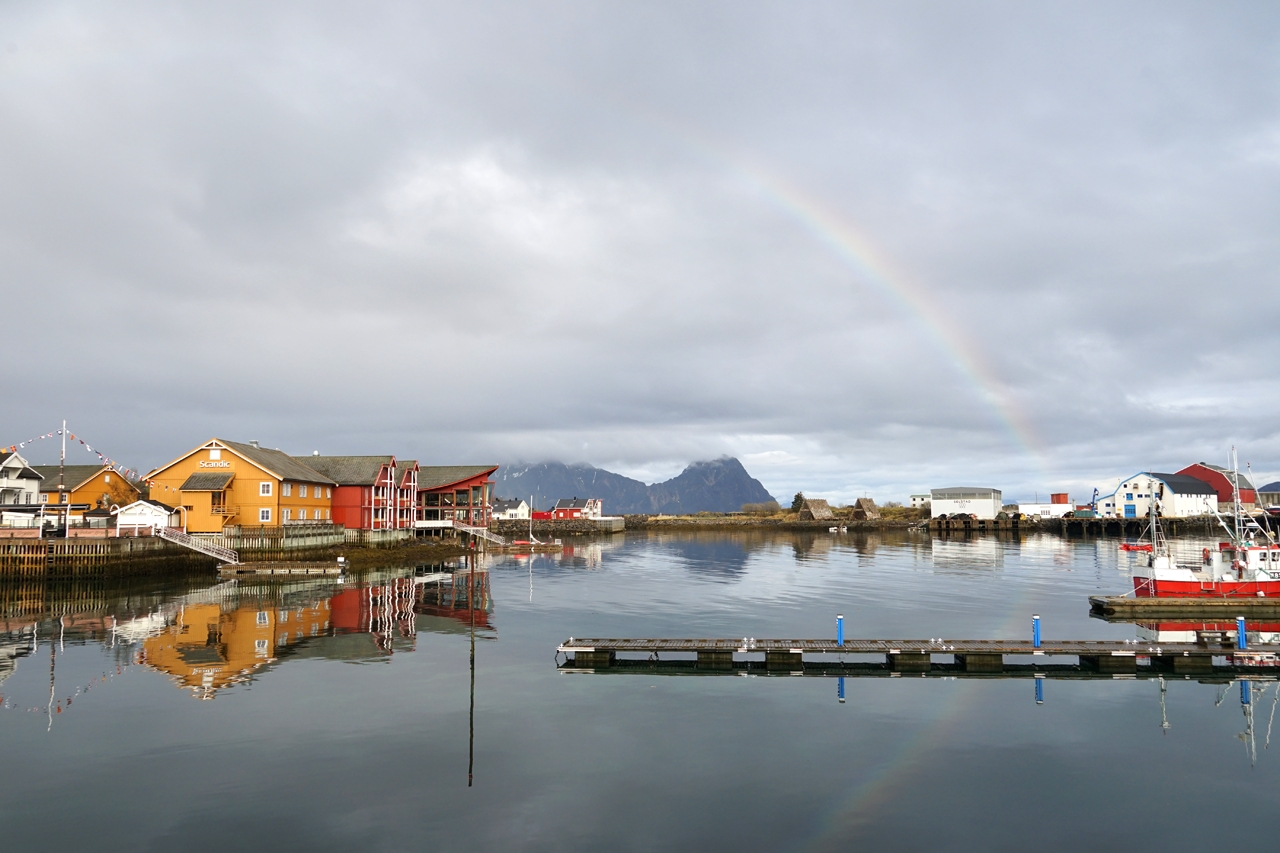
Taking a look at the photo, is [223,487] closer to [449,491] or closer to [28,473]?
[28,473]

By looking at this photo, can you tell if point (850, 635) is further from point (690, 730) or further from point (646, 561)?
point (646, 561)

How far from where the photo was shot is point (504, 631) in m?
44.6

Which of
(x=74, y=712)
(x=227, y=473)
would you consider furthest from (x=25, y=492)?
(x=74, y=712)

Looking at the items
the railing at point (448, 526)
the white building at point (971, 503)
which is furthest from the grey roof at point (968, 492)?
the railing at point (448, 526)

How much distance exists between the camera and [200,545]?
73.8m

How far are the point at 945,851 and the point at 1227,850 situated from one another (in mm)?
6480

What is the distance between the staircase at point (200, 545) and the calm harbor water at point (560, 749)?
27.9 metres

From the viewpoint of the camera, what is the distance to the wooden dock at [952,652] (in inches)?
1313

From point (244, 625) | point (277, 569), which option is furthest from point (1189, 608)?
point (277, 569)

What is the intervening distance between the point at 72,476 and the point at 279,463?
2885 cm

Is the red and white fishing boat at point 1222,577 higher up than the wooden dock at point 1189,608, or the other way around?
the red and white fishing boat at point 1222,577

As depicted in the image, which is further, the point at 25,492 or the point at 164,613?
the point at 25,492

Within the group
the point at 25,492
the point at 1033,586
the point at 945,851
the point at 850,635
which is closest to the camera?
the point at 945,851

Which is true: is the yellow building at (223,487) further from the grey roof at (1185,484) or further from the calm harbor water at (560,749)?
the grey roof at (1185,484)
